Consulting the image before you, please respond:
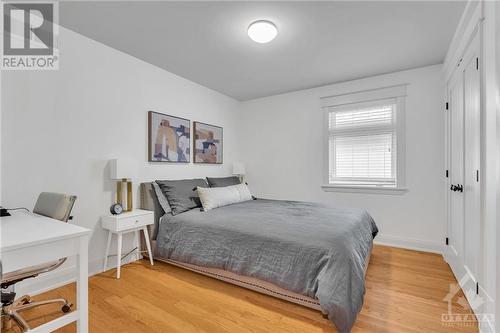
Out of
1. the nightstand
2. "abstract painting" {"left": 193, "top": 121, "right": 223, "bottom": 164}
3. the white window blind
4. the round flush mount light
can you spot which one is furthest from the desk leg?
the white window blind

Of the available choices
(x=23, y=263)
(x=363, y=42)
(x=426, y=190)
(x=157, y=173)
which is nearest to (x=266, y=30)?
(x=363, y=42)

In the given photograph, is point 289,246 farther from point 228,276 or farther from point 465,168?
point 465,168

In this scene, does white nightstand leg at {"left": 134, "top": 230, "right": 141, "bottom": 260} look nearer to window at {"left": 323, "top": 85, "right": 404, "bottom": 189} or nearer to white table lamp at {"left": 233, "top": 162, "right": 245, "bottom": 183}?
white table lamp at {"left": 233, "top": 162, "right": 245, "bottom": 183}

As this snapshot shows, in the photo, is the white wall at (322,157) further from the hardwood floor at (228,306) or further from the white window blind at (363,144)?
the hardwood floor at (228,306)

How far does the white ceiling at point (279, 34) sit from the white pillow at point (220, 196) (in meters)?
1.69

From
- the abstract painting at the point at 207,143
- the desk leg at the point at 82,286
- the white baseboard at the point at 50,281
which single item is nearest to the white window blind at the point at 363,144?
the abstract painting at the point at 207,143

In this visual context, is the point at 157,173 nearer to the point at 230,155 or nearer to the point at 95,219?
the point at 95,219

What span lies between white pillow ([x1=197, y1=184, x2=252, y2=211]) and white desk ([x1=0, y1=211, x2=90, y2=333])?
5.10 feet

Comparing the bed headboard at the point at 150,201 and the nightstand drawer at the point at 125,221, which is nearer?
the nightstand drawer at the point at 125,221

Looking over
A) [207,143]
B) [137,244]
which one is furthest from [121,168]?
[207,143]

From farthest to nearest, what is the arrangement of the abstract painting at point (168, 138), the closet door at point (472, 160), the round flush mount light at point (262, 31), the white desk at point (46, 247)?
the abstract painting at point (168, 138) < the round flush mount light at point (262, 31) < the closet door at point (472, 160) < the white desk at point (46, 247)

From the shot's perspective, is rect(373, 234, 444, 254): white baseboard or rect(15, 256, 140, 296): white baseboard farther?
rect(373, 234, 444, 254): white baseboard

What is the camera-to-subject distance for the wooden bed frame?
6.12 feet

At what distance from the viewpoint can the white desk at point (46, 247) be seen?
1.16m
